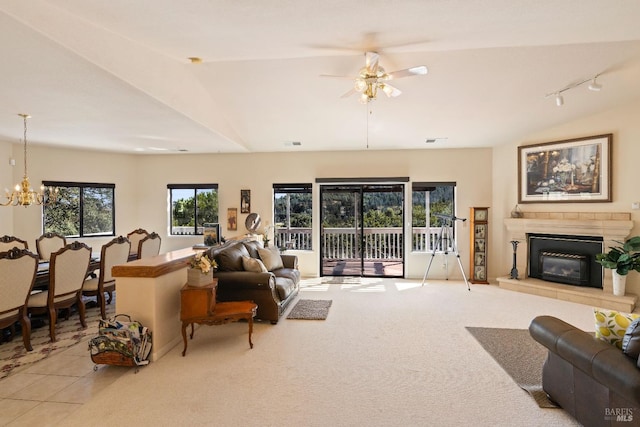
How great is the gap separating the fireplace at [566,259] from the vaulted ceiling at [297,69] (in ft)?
6.57

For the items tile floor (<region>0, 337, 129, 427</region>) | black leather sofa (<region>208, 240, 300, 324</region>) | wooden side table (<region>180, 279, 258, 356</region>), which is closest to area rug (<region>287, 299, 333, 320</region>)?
black leather sofa (<region>208, 240, 300, 324</region>)

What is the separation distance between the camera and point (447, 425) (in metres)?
2.12

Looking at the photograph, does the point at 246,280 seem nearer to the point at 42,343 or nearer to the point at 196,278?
the point at 196,278

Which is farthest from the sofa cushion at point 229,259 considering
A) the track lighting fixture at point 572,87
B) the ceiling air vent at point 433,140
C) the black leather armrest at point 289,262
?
the track lighting fixture at point 572,87

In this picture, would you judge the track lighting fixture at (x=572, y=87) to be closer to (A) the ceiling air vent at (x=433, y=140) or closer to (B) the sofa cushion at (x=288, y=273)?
(A) the ceiling air vent at (x=433, y=140)

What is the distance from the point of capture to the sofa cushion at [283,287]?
4.19 meters

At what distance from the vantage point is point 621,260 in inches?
176

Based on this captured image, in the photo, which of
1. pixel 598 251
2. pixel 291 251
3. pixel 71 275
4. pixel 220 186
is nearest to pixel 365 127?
pixel 291 251

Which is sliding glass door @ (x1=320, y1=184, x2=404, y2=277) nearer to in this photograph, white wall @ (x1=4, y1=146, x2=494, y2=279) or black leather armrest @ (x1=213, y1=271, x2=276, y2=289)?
white wall @ (x1=4, y1=146, x2=494, y2=279)

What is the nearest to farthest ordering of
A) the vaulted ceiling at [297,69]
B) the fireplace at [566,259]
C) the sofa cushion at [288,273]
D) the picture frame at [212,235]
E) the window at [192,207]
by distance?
the vaulted ceiling at [297,69]
the sofa cushion at [288,273]
the fireplace at [566,259]
the picture frame at [212,235]
the window at [192,207]

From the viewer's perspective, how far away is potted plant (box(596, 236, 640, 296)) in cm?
443

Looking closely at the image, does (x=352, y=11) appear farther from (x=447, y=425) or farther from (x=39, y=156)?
(x=39, y=156)

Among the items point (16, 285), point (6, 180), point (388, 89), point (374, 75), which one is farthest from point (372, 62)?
point (6, 180)

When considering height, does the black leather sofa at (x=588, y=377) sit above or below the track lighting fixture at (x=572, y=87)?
below
